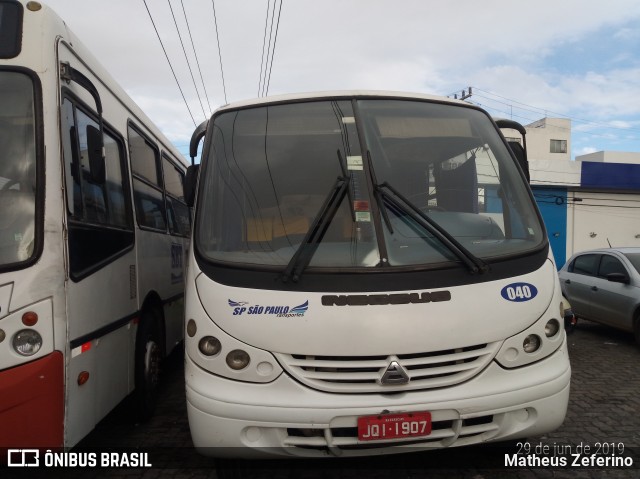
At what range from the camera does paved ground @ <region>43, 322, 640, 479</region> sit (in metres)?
3.72

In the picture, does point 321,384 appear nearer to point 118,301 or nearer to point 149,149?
point 118,301

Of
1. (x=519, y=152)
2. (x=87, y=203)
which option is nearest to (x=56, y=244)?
(x=87, y=203)

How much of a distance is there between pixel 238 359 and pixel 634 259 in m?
7.99

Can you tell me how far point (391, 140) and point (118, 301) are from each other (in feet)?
7.84

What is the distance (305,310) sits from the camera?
2.96 metres

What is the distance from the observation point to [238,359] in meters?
2.99

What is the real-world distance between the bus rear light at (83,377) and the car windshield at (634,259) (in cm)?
822

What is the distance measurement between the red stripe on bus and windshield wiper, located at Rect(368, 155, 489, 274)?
2.09 m

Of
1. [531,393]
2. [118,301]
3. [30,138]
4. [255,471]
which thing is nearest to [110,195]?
[118,301]

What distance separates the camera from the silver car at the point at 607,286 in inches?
326

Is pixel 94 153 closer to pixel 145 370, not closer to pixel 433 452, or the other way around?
pixel 145 370

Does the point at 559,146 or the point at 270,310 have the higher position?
the point at 559,146

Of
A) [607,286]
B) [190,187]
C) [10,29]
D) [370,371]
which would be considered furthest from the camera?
[607,286]

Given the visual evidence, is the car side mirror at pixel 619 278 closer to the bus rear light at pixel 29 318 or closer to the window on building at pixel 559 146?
the bus rear light at pixel 29 318
